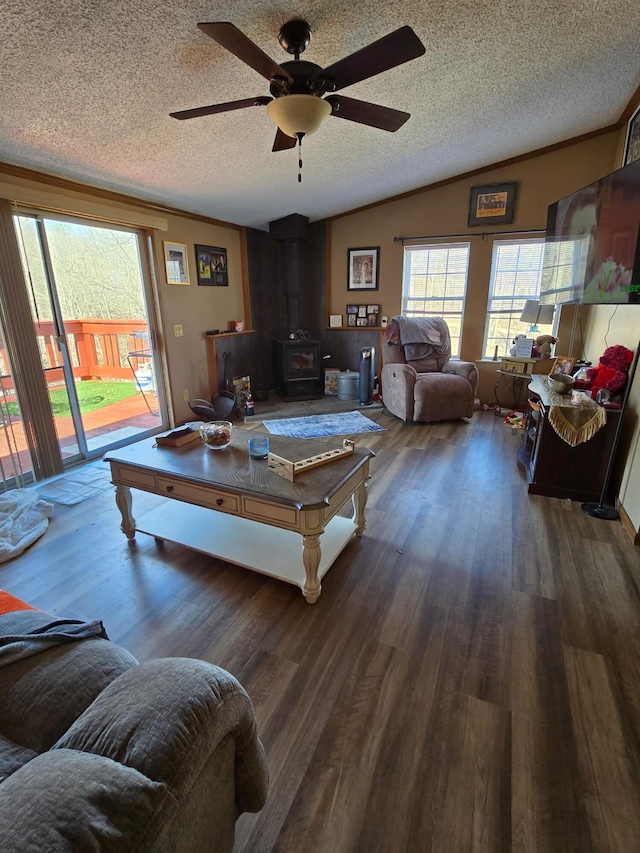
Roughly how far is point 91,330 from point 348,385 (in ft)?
10.4

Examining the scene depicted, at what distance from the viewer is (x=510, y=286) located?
4973 mm

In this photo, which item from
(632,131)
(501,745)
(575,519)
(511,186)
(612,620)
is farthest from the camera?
(511,186)

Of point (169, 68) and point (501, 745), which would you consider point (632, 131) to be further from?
point (501, 745)

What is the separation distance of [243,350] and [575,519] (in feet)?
13.9

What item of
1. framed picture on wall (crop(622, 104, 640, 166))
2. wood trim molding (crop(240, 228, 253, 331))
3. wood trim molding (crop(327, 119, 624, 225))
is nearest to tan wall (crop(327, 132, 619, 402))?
wood trim molding (crop(327, 119, 624, 225))

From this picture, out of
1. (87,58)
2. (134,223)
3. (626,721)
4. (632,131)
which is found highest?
(632,131)

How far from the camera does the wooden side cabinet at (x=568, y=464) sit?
9.05ft

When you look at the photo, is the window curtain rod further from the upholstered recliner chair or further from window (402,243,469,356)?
the upholstered recliner chair

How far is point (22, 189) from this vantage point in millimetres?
2777

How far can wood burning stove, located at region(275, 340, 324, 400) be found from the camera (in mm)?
5461

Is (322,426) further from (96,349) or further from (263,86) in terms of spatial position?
(263,86)

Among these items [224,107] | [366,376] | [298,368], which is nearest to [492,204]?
[366,376]

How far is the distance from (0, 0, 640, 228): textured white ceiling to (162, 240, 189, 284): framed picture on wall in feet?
1.45

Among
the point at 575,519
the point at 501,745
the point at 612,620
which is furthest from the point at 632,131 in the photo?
the point at 501,745
